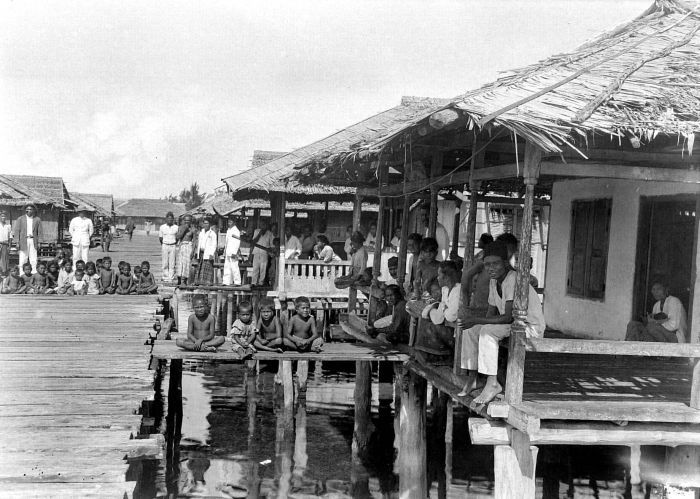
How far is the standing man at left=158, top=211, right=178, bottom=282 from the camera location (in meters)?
19.0

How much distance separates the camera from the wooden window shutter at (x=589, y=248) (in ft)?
35.3

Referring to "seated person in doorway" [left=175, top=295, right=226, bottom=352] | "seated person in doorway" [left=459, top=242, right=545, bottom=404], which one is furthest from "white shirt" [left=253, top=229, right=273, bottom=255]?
"seated person in doorway" [left=459, top=242, right=545, bottom=404]

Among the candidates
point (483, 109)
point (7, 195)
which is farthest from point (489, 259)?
point (7, 195)

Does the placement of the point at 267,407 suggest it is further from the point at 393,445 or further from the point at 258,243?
the point at 258,243

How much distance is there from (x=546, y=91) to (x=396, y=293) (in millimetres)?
4473

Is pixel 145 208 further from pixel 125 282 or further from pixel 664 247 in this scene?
pixel 664 247

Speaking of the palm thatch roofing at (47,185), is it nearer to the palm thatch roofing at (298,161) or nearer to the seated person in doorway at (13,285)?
the seated person in doorway at (13,285)

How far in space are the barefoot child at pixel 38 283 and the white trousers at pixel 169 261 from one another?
11.8 feet

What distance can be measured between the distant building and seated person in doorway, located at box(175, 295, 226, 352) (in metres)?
65.2

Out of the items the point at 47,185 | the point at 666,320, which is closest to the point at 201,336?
the point at 666,320

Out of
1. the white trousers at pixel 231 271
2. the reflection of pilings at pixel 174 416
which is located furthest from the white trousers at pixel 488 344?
the white trousers at pixel 231 271

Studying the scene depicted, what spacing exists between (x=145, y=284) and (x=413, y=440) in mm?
8739

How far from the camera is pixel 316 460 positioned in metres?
12.2

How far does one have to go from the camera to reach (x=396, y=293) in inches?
420
